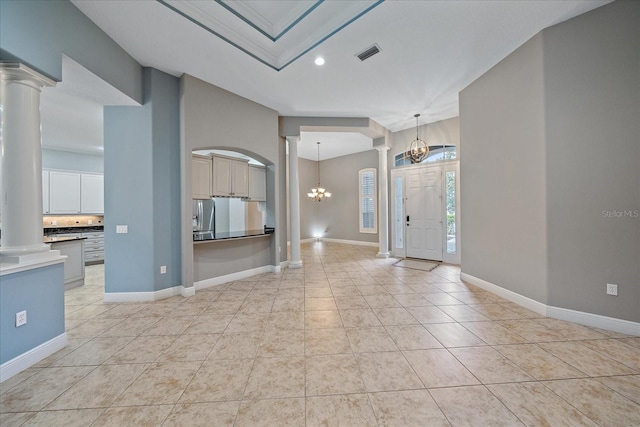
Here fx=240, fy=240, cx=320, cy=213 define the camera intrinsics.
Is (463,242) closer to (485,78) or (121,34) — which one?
(485,78)

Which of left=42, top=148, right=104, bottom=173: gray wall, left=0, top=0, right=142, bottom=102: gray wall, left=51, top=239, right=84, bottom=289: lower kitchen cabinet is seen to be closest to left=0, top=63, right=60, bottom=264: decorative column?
left=0, top=0, right=142, bottom=102: gray wall

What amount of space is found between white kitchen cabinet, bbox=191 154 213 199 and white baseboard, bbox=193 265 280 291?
1.47m

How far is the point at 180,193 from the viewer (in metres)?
3.76

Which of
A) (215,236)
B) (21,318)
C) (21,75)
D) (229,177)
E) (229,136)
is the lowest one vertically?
(21,318)

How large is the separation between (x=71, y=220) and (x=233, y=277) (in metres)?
5.61

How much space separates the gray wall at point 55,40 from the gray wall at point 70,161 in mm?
5257

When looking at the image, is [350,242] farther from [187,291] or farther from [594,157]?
[594,157]

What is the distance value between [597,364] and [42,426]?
4.08 meters

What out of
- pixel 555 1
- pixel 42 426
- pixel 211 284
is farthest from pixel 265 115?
pixel 42 426

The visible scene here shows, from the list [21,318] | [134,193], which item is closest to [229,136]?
[134,193]

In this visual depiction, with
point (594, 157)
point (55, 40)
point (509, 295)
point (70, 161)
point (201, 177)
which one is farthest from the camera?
point (70, 161)

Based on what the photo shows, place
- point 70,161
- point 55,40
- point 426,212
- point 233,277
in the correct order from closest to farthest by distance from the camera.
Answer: point 55,40, point 233,277, point 426,212, point 70,161

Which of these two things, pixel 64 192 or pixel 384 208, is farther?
pixel 384 208

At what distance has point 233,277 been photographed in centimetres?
451
